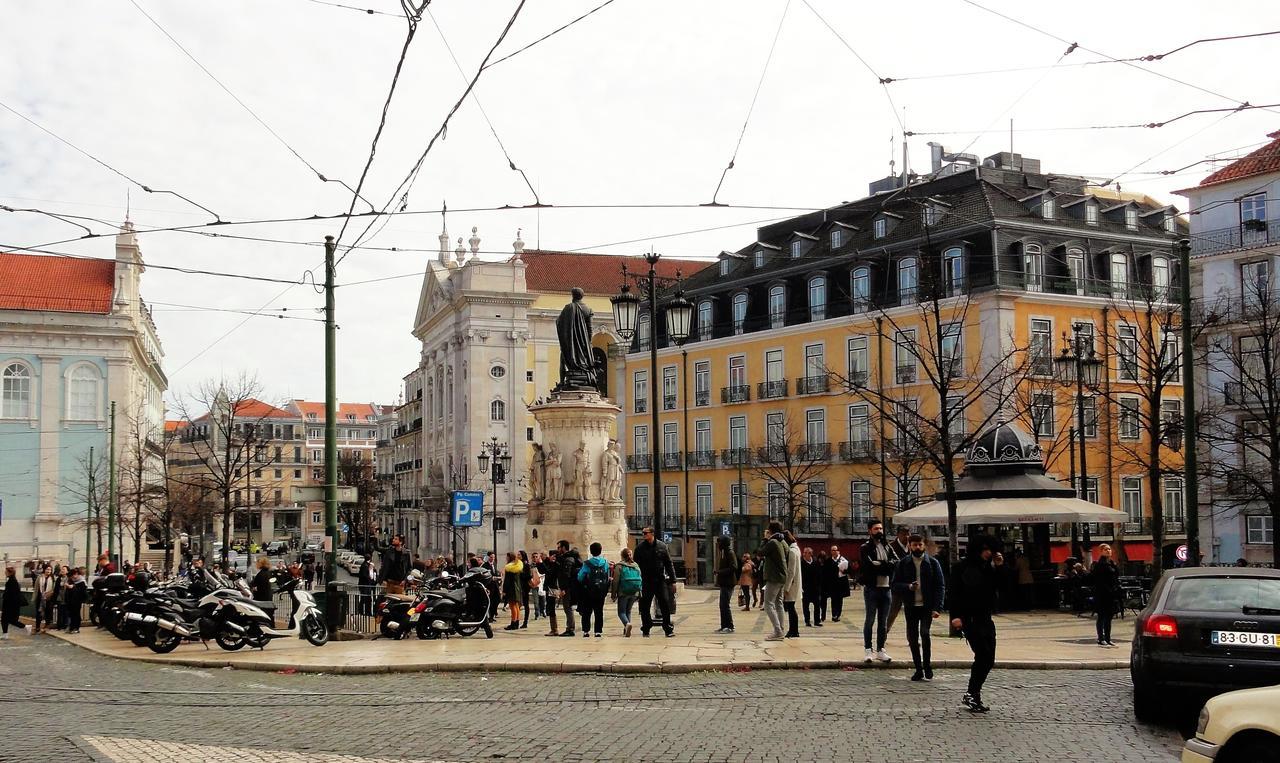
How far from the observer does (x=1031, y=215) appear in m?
46.8

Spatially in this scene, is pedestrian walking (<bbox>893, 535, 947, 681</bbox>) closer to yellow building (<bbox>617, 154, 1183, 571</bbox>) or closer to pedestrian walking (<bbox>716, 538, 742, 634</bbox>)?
pedestrian walking (<bbox>716, 538, 742, 634</bbox>)

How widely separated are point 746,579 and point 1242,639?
1653 cm

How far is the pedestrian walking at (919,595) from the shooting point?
536 inches

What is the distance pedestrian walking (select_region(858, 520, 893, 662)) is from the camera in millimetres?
15125

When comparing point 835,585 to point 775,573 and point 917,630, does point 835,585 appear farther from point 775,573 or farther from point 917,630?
point 917,630

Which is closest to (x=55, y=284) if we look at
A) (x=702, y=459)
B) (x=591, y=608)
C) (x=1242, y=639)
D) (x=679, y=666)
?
(x=702, y=459)

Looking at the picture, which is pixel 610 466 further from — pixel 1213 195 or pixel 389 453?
pixel 389 453

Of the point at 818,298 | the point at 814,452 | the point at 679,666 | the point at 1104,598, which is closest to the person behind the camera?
the point at 679,666

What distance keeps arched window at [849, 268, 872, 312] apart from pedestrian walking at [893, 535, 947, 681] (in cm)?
3638

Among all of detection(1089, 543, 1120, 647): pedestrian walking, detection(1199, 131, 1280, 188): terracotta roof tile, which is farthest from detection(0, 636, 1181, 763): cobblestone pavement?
detection(1199, 131, 1280, 188): terracotta roof tile

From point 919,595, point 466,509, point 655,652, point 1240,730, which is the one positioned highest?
point 466,509

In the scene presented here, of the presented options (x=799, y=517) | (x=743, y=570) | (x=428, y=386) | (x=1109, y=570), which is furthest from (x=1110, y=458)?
(x=428, y=386)

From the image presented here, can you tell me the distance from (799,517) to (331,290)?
34.8m

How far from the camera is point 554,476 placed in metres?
28.2
